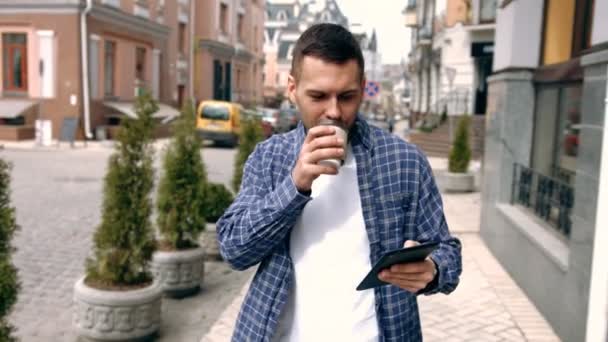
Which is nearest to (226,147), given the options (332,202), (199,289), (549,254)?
(199,289)

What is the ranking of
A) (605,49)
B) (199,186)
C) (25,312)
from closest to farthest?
(605,49) → (25,312) → (199,186)

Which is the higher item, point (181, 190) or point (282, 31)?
point (282, 31)

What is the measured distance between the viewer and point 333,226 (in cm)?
189

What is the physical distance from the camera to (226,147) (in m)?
25.5

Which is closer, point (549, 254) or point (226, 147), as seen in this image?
point (549, 254)

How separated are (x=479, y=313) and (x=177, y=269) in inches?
117

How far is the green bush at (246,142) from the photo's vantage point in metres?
8.38

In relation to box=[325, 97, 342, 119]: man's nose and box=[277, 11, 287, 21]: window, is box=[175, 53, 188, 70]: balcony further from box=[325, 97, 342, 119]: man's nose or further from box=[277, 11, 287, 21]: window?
box=[277, 11, 287, 21]: window

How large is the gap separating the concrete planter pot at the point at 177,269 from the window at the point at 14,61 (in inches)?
878

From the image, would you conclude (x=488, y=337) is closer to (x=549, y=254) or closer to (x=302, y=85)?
(x=549, y=254)

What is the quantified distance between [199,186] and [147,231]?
1.41m

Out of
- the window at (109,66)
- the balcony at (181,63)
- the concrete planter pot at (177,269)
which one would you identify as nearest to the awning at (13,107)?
the window at (109,66)

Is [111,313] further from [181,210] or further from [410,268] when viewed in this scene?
[410,268]

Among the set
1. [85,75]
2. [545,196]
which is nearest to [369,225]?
[545,196]
